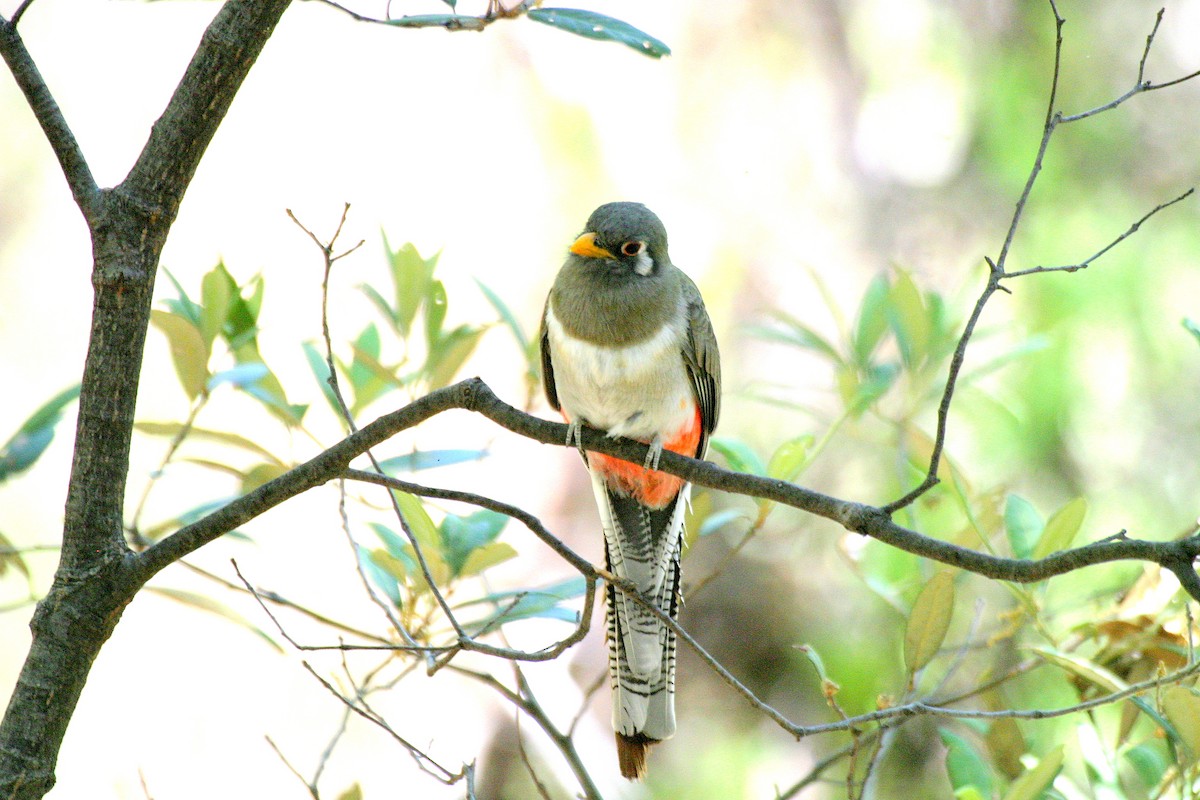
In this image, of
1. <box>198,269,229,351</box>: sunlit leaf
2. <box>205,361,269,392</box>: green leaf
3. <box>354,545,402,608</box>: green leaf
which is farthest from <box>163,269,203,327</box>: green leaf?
<box>354,545,402,608</box>: green leaf

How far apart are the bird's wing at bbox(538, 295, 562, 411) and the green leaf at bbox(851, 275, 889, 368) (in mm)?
1050

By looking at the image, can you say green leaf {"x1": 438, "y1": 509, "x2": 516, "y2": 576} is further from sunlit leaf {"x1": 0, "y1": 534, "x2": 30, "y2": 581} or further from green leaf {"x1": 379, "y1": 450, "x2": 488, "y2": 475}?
sunlit leaf {"x1": 0, "y1": 534, "x2": 30, "y2": 581}

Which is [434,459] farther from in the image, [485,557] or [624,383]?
[624,383]

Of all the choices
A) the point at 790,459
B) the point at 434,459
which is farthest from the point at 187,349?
the point at 790,459

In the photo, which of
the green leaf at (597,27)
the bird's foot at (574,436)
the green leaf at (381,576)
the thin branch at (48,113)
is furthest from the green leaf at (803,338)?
the thin branch at (48,113)

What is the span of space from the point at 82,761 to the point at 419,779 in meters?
1.92

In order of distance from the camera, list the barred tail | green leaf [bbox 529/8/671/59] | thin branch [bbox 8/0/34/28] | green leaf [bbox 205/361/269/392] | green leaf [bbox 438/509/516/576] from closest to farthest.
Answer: thin branch [bbox 8/0/34/28]
green leaf [bbox 529/8/671/59]
green leaf [bbox 205/361/269/392]
green leaf [bbox 438/509/516/576]
the barred tail

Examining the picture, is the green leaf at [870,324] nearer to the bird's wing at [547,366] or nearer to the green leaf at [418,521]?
the bird's wing at [547,366]

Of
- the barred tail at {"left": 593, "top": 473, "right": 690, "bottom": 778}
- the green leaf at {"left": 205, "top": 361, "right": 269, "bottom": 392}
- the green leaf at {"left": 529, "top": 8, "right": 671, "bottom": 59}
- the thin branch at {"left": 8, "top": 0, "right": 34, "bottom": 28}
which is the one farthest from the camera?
the barred tail at {"left": 593, "top": 473, "right": 690, "bottom": 778}

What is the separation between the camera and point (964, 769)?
3180mm

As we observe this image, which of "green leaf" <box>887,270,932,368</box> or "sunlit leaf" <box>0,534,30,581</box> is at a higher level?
"green leaf" <box>887,270,932,368</box>

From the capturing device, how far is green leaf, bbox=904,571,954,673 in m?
2.94

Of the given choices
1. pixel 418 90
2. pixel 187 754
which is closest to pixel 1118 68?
pixel 418 90

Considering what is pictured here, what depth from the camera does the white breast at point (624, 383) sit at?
350cm
